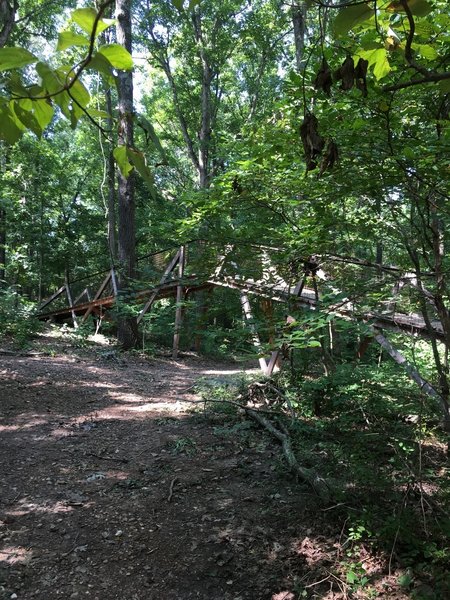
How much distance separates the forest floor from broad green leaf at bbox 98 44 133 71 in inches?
119

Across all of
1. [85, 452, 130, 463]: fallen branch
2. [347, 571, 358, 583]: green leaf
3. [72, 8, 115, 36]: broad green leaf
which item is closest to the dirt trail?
[85, 452, 130, 463]: fallen branch

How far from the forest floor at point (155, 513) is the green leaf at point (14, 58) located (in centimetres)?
303

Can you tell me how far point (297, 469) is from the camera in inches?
157

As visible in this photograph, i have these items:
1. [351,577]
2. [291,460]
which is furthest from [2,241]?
[351,577]

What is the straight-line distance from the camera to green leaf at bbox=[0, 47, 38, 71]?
594mm

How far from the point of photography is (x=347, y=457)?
4.14 metres

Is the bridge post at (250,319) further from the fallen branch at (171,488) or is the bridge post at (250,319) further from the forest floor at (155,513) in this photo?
the fallen branch at (171,488)

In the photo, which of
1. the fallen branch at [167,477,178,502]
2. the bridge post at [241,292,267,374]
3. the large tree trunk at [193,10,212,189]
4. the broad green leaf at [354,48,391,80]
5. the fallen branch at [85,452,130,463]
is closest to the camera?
the broad green leaf at [354,48,391,80]

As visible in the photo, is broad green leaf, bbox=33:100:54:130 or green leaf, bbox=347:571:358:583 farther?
green leaf, bbox=347:571:358:583

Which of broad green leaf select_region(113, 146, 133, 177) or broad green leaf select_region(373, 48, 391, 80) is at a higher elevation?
broad green leaf select_region(373, 48, 391, 80)

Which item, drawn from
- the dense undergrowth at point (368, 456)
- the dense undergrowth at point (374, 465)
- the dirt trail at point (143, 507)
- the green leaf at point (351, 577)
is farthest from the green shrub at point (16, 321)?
the green leaf at point (351, 577)

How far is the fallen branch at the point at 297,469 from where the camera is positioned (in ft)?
11.8

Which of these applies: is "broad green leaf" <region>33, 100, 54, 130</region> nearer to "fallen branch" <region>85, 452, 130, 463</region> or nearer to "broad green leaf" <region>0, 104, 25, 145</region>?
"broad green leaf" <region>0, 104, 25, 145</region>

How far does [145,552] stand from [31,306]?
370 inches
